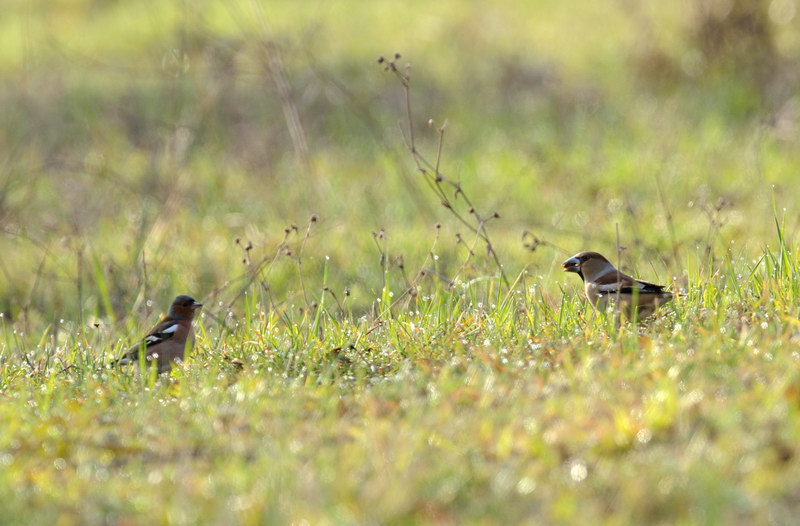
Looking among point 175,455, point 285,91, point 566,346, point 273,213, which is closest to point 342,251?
point 273,213

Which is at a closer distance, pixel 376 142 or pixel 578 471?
pixel 578 471

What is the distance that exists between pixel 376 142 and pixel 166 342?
27.2ft

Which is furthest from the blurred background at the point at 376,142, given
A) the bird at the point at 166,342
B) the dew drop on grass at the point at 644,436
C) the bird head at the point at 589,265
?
the dew drop on grass at the point at 644,436

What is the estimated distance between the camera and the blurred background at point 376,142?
32.1ft

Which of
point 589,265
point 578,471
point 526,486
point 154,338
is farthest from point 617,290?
point 154,338

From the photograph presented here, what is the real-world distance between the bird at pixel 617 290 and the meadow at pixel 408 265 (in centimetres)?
11

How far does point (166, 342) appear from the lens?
6.14 metres

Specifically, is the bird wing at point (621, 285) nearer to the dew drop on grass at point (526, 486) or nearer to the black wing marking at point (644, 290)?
the black wing marking at point (644, 290)

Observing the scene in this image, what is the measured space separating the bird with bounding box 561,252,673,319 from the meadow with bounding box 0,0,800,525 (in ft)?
0.37

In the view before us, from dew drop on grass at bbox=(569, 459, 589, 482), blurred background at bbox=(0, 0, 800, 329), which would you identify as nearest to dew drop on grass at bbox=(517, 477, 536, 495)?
dew drop on grass at bbox=(569, 459, 589, 482)

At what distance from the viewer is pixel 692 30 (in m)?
15.3

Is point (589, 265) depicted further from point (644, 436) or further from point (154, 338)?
point (644, 436)

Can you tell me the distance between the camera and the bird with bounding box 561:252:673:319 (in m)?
5.77

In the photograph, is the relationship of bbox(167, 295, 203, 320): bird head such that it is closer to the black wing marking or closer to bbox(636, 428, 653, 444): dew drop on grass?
the black wing marking
